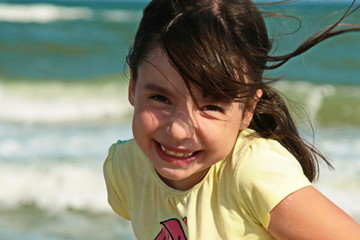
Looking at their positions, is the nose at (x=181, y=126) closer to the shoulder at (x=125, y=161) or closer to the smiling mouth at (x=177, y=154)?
the smiling mouth at (x=177, y=154)

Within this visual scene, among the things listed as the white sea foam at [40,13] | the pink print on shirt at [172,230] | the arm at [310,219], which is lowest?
the arm at [310,219]

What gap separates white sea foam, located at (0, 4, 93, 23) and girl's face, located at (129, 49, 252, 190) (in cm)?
1678

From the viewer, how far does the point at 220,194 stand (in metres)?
2.32

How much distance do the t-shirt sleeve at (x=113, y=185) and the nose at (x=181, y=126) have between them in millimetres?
649

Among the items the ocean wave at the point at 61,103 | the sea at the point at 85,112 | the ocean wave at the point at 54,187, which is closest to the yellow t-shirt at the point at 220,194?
the sea at the point at 85,112

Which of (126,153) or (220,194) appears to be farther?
(126,153)

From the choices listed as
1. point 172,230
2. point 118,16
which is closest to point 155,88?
point 172,230

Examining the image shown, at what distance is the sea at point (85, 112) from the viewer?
5.07 meters

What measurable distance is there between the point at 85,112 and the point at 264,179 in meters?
7.60

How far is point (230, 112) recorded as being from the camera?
2186 mm

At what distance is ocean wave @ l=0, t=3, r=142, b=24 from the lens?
62.8ft

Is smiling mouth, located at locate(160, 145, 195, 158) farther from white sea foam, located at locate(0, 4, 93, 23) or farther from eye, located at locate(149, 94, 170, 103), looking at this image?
white sea foam, located at locate(0, 4, 93, 23)

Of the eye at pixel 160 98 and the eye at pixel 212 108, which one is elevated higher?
the eye at pixel 160 98

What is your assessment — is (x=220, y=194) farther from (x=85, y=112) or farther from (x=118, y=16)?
(x=118, y=16)
